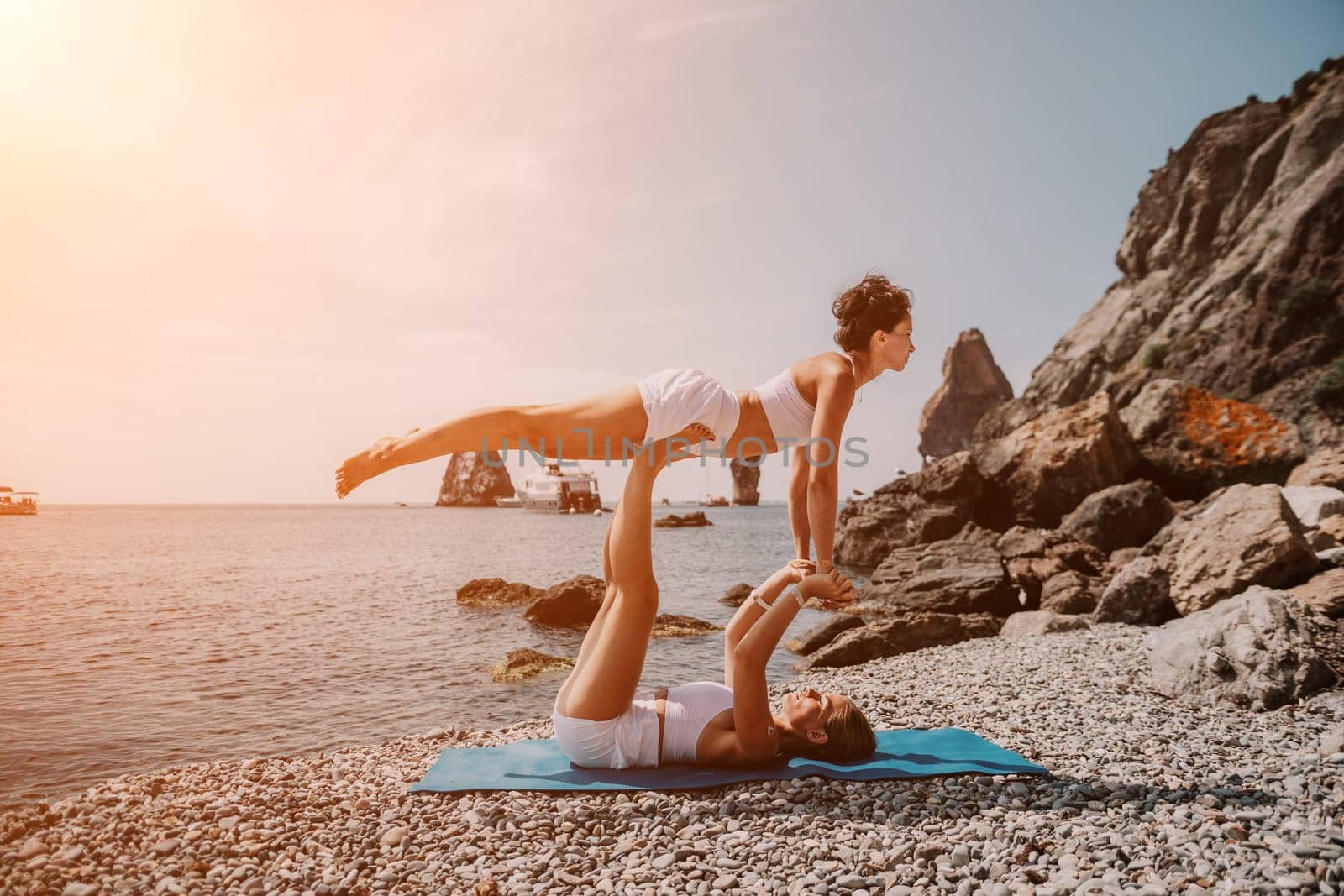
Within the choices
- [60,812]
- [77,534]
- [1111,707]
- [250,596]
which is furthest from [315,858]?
[77,534]

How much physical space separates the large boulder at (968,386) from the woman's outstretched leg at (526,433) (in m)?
86.1

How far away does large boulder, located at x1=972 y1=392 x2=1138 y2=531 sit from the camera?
1895 cm

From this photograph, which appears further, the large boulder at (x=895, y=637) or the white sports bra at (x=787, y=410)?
the large boulder at (x=895, y=637)

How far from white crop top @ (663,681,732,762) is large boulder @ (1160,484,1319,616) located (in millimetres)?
7611

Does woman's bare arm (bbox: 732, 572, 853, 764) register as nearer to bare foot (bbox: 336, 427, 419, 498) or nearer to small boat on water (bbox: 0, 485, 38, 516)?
bare foot (bbox: 336, 427, 419, 498)

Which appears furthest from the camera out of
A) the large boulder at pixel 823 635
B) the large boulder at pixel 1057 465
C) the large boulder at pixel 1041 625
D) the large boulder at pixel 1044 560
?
the large boulder at pixel 1057 465

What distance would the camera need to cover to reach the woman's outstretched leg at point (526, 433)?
4805mm

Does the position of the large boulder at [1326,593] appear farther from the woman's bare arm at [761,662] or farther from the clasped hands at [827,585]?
the woman's bare arm at [761,662]

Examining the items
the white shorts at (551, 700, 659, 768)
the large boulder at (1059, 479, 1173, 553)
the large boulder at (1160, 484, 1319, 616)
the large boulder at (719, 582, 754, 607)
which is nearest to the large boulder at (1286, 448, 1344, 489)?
the large boulder at (1059, 479, 1173, 553)

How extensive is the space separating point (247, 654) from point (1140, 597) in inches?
541

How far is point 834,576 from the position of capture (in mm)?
4469

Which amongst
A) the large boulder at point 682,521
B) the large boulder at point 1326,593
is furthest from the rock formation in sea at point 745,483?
the large boulder at point 1326,593

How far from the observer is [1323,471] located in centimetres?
1459

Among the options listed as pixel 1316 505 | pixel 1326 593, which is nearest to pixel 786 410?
pixel 1326 593
